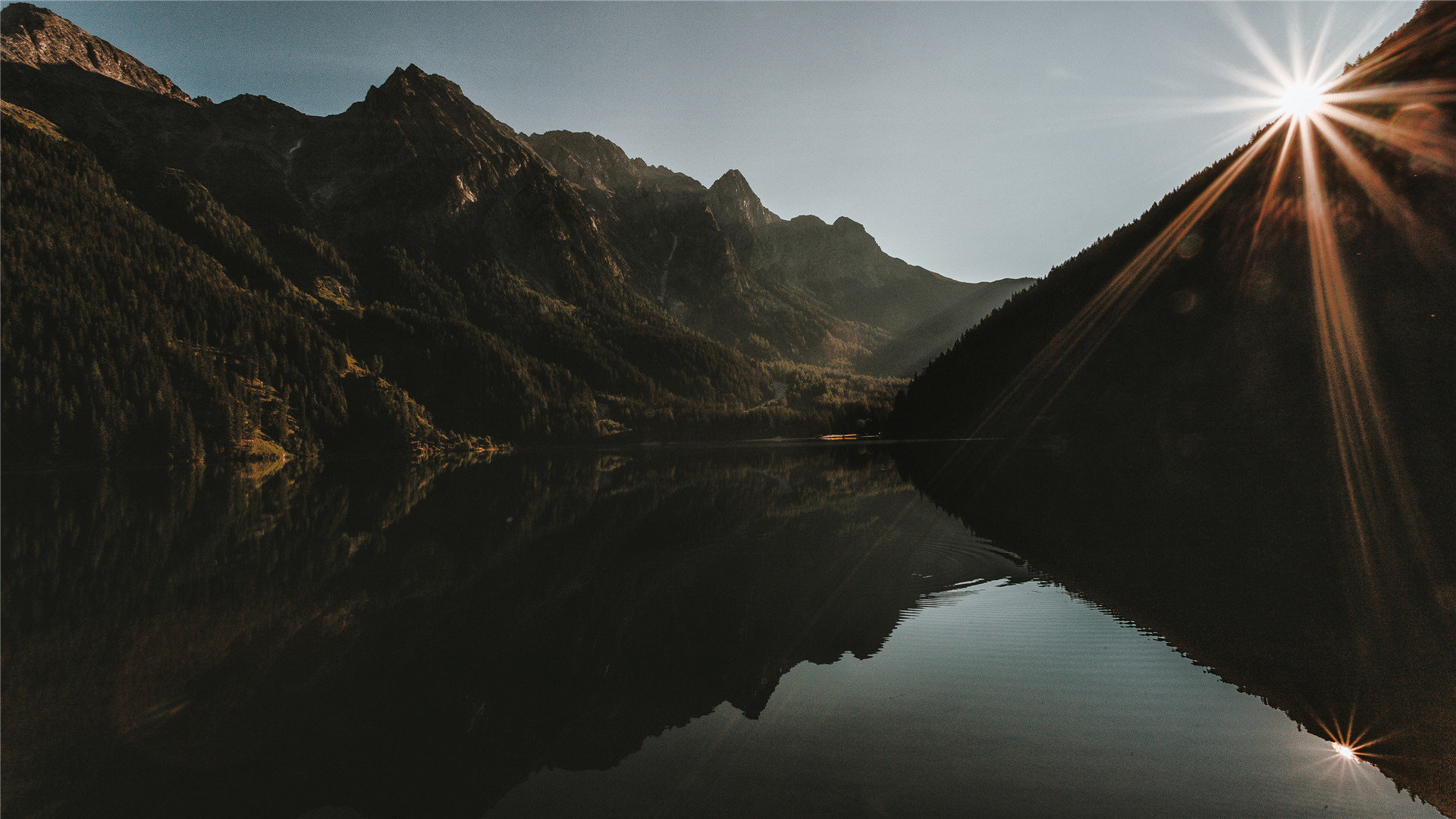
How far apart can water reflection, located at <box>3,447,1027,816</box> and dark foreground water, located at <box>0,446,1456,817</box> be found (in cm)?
8

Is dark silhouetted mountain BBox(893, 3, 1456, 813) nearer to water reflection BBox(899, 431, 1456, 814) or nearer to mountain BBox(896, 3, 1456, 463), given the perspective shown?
water reflection BBox(899, 431, 1456, 814)

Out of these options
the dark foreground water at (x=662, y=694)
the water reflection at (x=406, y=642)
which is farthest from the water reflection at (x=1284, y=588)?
the water reflection at (x=406, y=642)

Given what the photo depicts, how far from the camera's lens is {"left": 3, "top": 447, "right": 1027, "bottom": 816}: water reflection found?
33.6ft

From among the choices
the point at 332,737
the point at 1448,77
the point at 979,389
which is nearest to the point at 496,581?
the point at 332,737

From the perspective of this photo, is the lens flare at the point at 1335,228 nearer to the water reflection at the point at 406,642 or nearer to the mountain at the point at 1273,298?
the mountain at the point at 1273,298

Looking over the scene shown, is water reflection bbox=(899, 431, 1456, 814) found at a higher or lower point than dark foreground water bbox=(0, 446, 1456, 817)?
higher

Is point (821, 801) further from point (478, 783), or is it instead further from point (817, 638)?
point (817, 638)

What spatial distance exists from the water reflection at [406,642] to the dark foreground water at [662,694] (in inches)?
3.2

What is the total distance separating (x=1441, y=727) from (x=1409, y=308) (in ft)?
386

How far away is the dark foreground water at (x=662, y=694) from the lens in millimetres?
9055

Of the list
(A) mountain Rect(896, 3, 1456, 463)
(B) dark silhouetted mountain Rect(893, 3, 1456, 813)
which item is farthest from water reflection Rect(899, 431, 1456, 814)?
(A) mountain Rect(896, 3, 1456, 463)

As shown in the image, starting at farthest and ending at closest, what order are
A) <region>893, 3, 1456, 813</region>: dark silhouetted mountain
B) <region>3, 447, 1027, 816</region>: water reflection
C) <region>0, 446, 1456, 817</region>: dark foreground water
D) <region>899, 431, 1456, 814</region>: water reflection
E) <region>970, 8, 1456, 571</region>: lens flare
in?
<region>970, 8, 1456, 571</region>: lens flare < <region>893, 3, 1456, 813</region>: dark silhouetted mountain < <region>899, 431, 1456, 814</region>: water reflection < <region>3, 447, 1027, 816</region>: water reflection < <region>0, 446, 1456, 817</region>: dark foreground water

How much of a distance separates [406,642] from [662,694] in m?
7.64

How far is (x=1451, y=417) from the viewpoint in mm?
72188
